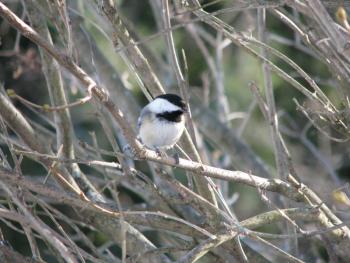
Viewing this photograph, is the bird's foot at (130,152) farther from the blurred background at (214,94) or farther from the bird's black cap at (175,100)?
the blurred background at (214,94)

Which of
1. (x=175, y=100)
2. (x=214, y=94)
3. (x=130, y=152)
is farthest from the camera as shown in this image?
(x=214, y=94)

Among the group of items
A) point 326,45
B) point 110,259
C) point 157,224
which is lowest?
point 110,259

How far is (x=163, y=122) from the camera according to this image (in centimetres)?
394

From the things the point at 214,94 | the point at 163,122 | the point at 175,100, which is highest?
the point at 175,100

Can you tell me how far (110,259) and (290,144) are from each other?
523cm

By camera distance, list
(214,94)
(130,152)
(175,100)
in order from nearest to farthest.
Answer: (130,152) → (175,100) → (214,94)

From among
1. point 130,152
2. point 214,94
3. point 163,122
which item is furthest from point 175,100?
point 214,94

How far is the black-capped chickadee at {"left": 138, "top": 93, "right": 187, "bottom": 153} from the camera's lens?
378cm

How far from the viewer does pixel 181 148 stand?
3.69 metres

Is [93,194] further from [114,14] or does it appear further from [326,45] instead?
[326,45]

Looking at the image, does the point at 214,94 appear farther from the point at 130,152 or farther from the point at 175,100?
the point at 130,152

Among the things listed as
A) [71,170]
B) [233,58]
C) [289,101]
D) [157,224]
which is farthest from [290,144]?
[157,224]

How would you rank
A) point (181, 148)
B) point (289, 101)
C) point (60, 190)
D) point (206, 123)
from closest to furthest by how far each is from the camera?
point (60, 190), point (181, 148), point (206, 123), point (289, 101)

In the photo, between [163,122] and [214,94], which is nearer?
[163,122]
